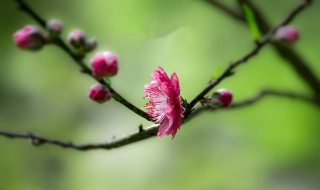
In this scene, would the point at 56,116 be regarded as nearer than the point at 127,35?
Result: No

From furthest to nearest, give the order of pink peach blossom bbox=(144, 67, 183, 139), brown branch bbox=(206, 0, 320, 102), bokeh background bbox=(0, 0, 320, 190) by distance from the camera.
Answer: bokeh background bbox=(0, 0, 320, 190)
brown branch bbox=(206, 0, 320, 102)
pink peach blossom bbox=(144, 67, 183, 139)

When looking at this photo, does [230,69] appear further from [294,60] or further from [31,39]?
[294,60]

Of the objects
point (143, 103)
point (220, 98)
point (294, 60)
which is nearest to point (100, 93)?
point (220, 98)

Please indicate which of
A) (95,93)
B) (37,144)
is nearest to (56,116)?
(37,144)

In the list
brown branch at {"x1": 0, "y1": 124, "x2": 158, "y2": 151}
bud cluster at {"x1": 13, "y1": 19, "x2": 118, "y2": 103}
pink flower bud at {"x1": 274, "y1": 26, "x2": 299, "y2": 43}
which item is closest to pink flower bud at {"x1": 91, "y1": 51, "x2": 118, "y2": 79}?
bud cluster at {"x1": 13, "y1": 19, "x2": 118, "y2": 103}

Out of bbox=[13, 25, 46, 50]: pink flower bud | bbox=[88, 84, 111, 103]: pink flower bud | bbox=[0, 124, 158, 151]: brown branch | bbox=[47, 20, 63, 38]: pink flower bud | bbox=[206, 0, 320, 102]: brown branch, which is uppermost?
bbox=[206, 0, 320, 102]: brown branch

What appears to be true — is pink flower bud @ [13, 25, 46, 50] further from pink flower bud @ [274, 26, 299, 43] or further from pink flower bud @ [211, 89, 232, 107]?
pink flower bud @ [274, 26, 299, 43]

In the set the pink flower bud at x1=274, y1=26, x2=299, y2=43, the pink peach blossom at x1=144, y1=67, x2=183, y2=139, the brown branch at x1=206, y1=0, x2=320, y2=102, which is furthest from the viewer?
the brown branch at x1=206, y1=0, x2=320, y2=102

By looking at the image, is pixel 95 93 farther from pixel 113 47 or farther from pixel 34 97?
pixel 34 97
